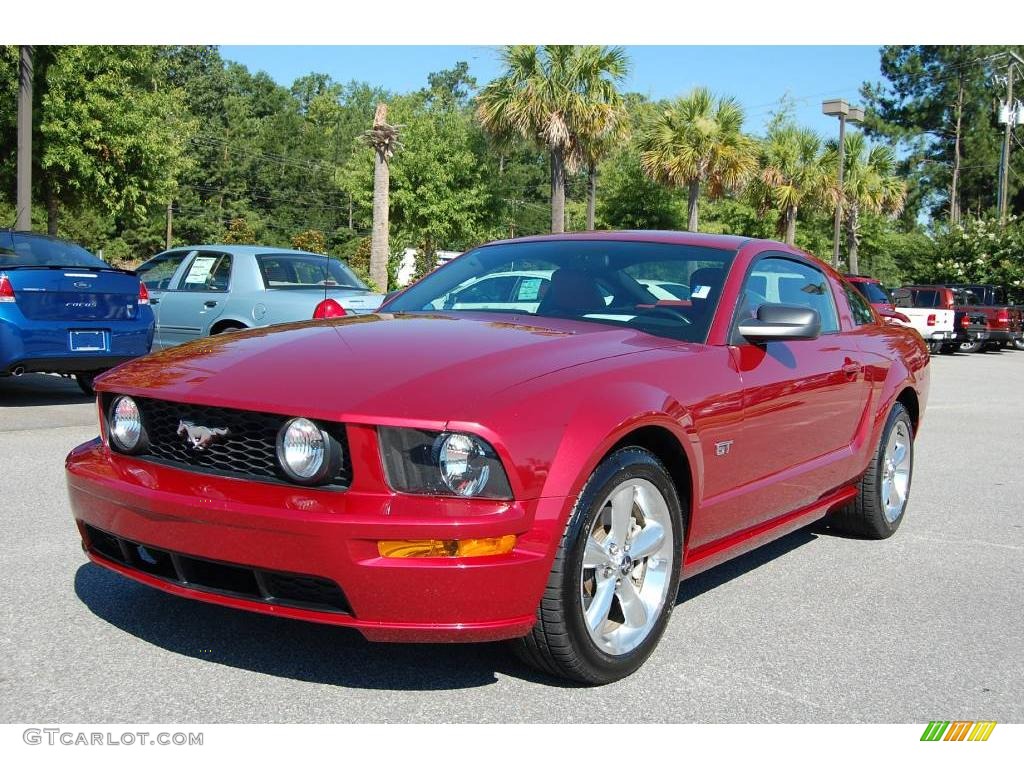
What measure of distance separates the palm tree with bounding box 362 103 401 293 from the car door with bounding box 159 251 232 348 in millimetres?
12719

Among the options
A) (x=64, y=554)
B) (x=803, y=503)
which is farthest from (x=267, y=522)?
(x=803, y=503)

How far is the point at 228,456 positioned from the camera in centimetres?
326

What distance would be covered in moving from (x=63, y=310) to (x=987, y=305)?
26472 mm

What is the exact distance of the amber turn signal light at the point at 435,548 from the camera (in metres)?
2.97

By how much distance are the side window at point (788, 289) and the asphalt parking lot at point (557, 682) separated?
1230 millimetres

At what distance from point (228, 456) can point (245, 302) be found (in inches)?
326

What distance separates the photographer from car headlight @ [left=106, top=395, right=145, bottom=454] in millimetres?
3508

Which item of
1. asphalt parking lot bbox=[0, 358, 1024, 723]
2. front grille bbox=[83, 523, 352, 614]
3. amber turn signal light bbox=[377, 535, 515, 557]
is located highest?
amber turn signal light bbox=[377, 535, 515, 557]

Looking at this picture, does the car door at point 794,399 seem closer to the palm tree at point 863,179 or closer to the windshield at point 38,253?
the windshield at point 38,253

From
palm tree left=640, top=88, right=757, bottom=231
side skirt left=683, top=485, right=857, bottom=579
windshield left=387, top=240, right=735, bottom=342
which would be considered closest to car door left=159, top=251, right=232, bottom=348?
windshield left=387, top=240, right=735, bottom=342

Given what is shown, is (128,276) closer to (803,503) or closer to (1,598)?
(1,598)

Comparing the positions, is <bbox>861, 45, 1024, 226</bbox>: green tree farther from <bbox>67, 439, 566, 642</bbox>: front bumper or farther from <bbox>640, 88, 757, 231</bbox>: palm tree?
<bbox>67, 439, 566, 642</bbox>: front bumper

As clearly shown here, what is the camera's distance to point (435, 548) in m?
2.98

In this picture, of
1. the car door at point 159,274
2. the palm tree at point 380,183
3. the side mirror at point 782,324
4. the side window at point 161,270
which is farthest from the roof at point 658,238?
the palm tree at point 380,183
